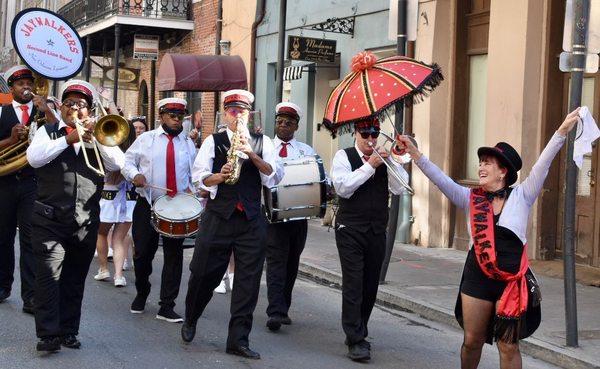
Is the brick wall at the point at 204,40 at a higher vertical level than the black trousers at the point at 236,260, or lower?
higher

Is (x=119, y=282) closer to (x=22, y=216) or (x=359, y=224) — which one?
(x=22, y=216)

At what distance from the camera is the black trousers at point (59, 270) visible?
7.00m

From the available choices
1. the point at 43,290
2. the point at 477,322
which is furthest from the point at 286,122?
the point at 477,322

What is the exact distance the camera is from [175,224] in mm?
8172

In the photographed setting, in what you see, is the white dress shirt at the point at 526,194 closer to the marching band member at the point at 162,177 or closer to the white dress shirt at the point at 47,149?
the white dress shirt at the point at 47,149

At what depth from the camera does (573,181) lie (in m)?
7.98

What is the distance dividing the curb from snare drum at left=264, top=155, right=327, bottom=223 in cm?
180

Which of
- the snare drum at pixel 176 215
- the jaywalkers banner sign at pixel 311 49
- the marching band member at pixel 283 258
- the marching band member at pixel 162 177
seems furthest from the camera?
the jaywalkers banner sign at pixel 311 49

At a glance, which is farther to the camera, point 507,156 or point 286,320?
point 286,320

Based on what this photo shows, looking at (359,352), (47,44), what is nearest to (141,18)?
(47,44)

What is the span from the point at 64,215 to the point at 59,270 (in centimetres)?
41

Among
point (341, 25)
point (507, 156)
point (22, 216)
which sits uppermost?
point (341, 25)

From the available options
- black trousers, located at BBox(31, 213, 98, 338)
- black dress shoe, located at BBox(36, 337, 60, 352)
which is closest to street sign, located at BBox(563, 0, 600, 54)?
black trousers, located at BBox(31, 213, 98, 338)

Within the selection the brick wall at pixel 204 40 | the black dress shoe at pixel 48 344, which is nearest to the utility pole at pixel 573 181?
the black dress shoe at pixel 48 344
